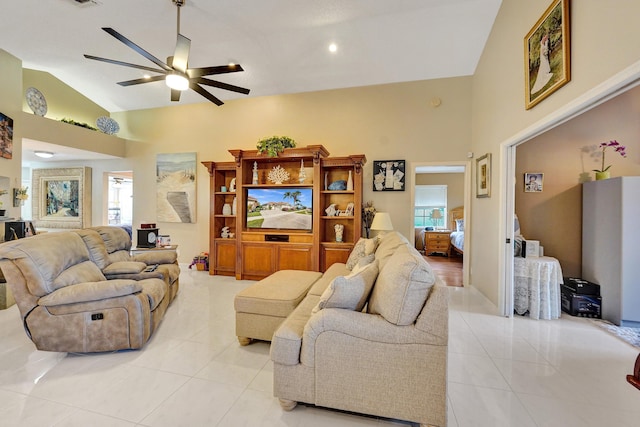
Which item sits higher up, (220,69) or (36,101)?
(36,101)

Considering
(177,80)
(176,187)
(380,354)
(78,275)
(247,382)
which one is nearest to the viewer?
(380,354)

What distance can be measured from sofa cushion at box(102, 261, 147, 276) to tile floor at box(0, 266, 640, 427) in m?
0.80

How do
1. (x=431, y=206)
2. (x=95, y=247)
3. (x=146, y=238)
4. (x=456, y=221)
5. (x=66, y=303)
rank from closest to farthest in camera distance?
(x=66, y=303), (x=95, y=247), (x=146, y=238), (x=456, y=221), (x=431, y=206)

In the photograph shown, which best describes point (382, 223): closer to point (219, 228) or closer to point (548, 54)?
point (548, 54)

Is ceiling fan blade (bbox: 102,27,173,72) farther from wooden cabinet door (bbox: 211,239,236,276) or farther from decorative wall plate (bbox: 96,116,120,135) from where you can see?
decorative wall plate (bbox: 96,116,120,135)

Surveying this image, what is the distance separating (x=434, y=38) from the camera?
3.75 metres

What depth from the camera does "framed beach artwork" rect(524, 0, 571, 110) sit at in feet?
7.12

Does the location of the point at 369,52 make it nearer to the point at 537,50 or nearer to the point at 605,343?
the point at 537,50

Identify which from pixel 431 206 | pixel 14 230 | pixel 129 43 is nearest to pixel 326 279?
pixel 129 43

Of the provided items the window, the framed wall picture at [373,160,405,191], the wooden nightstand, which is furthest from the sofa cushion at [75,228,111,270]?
the window

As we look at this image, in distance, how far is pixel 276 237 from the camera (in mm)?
4742

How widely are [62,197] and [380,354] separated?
26.3 ft

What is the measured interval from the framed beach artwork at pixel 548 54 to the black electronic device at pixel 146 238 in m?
5.24

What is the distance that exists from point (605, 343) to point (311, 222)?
3785mm
